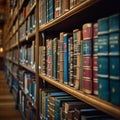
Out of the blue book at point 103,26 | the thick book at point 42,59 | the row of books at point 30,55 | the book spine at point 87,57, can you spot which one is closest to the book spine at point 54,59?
the thick book at point 42,59

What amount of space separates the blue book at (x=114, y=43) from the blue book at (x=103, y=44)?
0.03 meters

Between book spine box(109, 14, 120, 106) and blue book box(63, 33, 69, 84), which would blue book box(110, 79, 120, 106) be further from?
blue book box(63, 33, 69, 84)

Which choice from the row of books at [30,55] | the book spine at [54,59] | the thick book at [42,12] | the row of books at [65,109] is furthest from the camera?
the row of books at [30,55]

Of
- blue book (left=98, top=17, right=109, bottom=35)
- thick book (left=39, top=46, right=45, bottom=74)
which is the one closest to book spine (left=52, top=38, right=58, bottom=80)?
thick book (left=39, top=46, right=45, bottom=74)

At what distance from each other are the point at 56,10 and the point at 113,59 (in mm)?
881

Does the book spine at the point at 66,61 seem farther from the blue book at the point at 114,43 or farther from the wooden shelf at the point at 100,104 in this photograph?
the blue book at the point at 114,43

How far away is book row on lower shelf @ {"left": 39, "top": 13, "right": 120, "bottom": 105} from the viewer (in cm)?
92

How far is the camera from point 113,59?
3.02 ft

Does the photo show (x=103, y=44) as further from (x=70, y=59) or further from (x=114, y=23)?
(x=70, y=59)

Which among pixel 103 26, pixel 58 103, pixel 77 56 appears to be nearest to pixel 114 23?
pixel 103 26

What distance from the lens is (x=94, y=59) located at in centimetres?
111

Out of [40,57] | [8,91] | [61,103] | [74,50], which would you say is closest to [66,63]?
[74,50]

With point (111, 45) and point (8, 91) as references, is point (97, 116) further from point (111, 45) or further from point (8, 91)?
point (8, 91)

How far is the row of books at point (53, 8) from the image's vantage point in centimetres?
147
